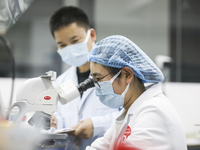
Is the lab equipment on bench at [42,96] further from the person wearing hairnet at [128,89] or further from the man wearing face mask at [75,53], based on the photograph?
the man wearing face mask at [75,53]

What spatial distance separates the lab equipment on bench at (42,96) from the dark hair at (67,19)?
0.69 metres

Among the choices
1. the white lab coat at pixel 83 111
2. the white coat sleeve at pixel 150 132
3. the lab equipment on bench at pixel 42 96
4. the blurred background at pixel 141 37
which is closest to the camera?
the white coat sleeve at pixel 150 132

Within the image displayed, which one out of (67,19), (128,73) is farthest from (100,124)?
(67,19)

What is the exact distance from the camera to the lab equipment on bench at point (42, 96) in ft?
3.43

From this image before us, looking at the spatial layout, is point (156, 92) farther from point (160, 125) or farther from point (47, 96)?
point (47, 96)

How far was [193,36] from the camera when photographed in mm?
3160

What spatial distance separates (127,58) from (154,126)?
0.36 m

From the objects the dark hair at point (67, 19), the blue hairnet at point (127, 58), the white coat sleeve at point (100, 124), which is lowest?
the white coat sleeve at point (100, 124)

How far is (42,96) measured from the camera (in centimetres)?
106

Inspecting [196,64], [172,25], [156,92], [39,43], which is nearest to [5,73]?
[39,43]

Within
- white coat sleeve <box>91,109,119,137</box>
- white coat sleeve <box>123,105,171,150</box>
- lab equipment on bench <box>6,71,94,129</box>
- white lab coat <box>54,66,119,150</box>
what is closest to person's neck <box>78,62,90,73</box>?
white lab coat <box>54,66,119,150</box>

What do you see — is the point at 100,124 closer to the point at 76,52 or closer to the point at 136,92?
the point at 136,92

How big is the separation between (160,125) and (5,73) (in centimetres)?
197

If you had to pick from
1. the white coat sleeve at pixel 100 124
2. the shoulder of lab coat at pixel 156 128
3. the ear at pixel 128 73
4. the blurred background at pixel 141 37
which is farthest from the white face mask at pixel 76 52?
the blurred background at pixel 141 37
